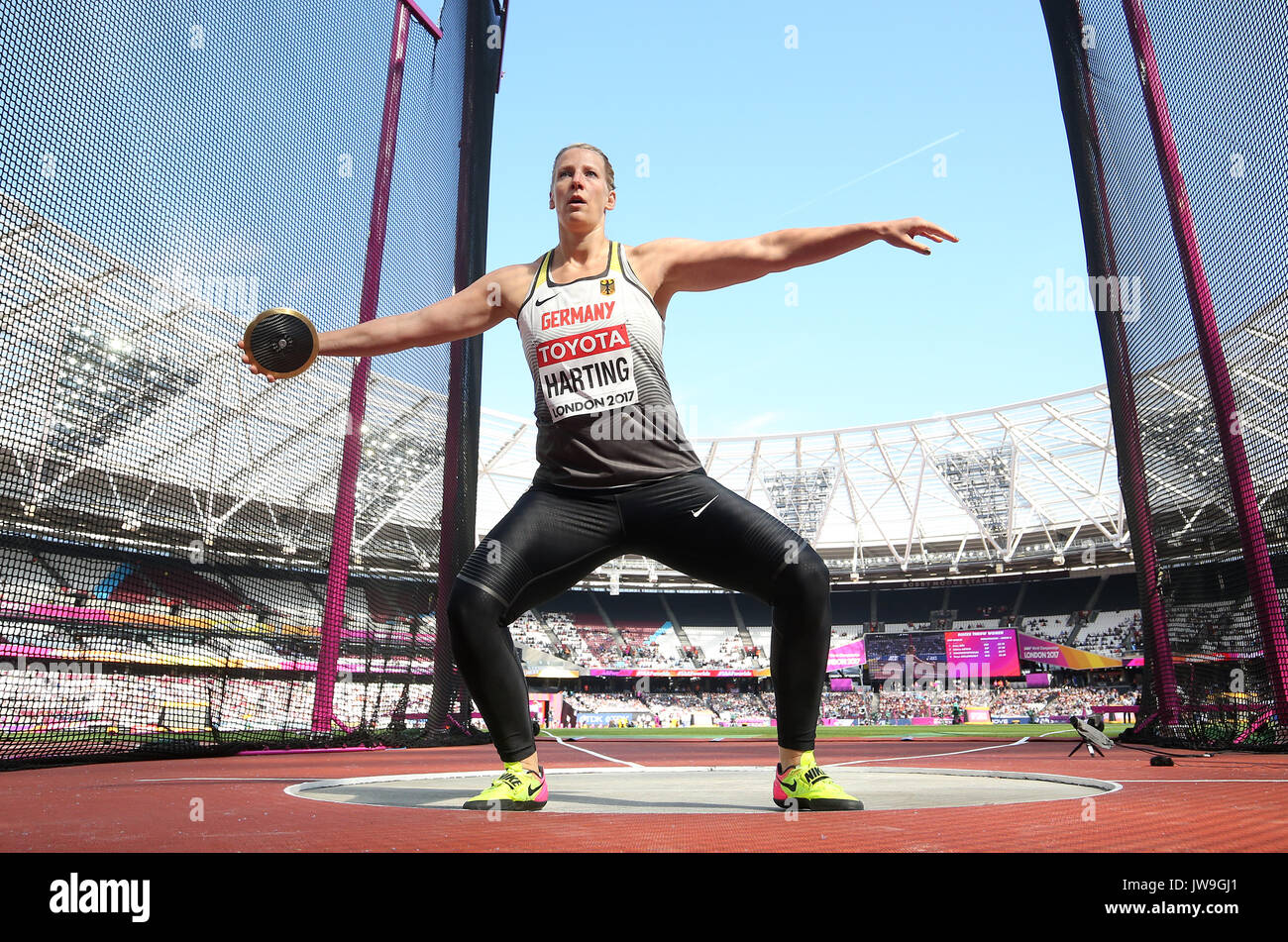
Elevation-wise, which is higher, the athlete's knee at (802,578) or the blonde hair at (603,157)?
the blonde hair at (603,157)

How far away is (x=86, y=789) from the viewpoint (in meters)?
4.36

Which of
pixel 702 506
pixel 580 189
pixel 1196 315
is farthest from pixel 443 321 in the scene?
pixel 1196 315

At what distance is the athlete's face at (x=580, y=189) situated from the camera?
3070 mm

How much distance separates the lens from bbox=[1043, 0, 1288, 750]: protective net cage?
7000mm

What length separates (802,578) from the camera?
2.72 metres

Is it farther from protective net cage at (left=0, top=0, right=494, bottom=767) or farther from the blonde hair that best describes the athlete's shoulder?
protective net cage at (left=0, top=0, right=494, bottom=767)

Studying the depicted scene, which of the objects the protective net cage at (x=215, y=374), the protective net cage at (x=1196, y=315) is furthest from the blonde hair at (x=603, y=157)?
the protective net cage at (x=1196, y=315)

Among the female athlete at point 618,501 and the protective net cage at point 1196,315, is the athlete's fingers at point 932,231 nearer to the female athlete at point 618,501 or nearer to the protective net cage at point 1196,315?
the female athlete at point 618,501

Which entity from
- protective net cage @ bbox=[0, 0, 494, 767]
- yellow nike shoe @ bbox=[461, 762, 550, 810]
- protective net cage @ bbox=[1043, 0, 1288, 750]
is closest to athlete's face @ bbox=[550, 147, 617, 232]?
yellow nike shoe @ bbox=[461, 762, 550, 810]

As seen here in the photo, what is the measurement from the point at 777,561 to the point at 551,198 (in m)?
1.59

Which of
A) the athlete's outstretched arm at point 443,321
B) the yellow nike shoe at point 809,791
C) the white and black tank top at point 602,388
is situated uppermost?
the athlete's outstretched arm at point 443,321

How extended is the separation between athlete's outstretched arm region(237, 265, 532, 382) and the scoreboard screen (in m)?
41.0

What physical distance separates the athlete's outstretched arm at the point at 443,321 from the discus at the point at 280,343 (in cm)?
14
